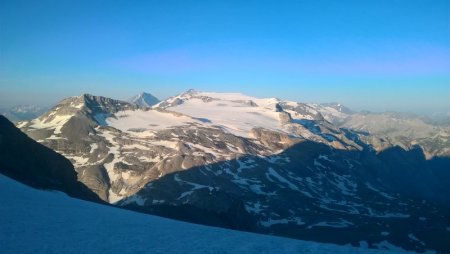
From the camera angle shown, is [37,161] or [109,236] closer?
[109,236]

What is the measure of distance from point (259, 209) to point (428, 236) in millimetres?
66839

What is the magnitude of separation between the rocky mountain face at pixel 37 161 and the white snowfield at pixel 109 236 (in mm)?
39267

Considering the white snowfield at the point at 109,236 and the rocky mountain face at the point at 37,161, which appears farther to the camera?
the rocky mountain face at the point at 37,161

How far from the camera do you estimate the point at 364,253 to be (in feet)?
97.5

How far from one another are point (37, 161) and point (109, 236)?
205 feet

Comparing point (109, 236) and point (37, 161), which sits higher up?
point (37, 161)

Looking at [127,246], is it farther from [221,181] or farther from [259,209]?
[221,181]

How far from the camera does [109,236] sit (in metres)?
30.2

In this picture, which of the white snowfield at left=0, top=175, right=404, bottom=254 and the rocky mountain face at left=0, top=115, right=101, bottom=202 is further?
the rocky mountain face at left=0, top=115, right=101, bottom=202

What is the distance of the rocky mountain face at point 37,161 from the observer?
7562cm

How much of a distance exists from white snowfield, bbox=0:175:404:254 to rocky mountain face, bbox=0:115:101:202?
39267mm

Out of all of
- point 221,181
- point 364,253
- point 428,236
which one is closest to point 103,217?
point 364,253

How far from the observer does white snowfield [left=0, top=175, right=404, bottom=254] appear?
26.9 meters

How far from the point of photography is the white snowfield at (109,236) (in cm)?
2686
